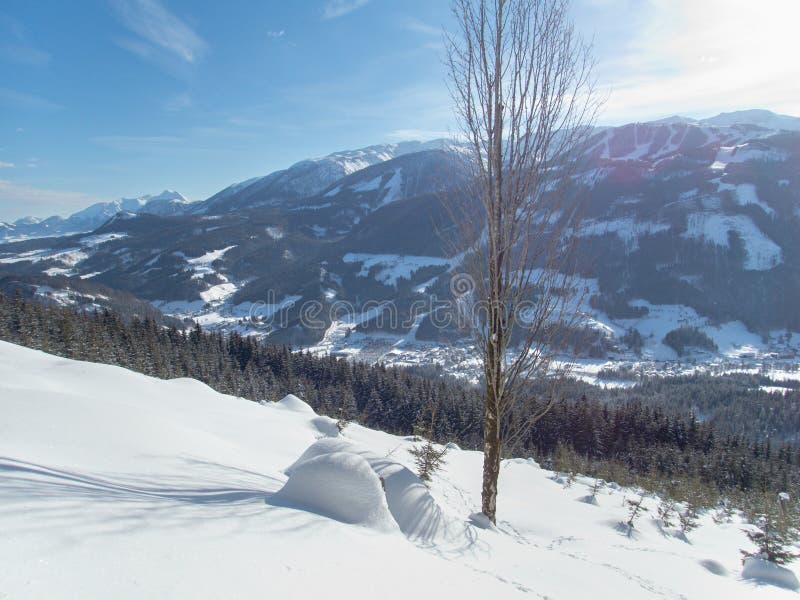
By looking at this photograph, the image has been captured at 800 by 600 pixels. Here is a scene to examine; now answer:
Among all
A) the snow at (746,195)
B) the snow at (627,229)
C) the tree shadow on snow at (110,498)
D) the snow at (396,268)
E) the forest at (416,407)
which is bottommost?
the forest at (416,407)

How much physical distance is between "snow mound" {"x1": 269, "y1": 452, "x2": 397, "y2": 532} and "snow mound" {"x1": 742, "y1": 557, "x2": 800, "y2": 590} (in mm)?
11784

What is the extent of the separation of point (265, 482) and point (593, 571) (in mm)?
5263

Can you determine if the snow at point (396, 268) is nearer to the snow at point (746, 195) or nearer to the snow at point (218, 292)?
the snow at point (218, 292)

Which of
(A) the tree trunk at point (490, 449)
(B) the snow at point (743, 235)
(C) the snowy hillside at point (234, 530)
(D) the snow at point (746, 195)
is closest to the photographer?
(C) the snowy hillside at point (234, 530)

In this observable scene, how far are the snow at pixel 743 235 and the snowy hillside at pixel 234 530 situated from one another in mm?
204487

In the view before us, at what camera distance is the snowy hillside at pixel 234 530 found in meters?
2.76

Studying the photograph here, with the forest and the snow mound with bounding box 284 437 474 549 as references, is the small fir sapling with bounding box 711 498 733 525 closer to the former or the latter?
the forest

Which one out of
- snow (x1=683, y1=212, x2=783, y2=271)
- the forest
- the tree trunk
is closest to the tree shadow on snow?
the tree trunk

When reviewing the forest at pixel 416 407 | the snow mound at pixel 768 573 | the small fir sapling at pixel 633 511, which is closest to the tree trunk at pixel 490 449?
the small fir sapling at pixel 633 511

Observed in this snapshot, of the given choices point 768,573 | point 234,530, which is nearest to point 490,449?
point 234,530

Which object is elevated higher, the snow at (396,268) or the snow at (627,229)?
the snow at (627,229)

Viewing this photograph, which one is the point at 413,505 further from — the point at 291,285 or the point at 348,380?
the point at 291,285

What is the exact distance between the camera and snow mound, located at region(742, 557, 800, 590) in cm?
1034

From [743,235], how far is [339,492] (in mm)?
220734
